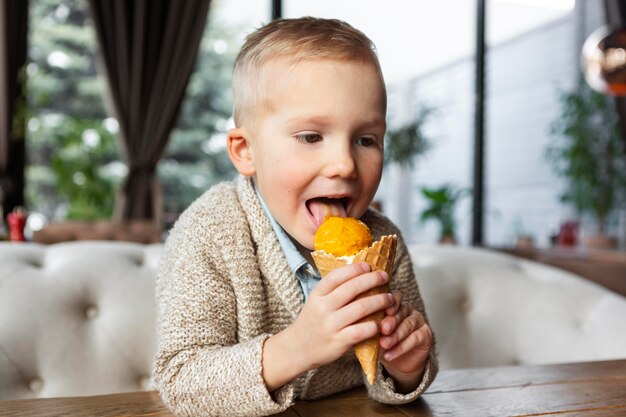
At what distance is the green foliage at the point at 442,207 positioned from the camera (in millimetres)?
5332

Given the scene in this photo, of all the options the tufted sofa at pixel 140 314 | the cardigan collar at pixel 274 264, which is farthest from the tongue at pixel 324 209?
the tufted sofa at pixel 140 314

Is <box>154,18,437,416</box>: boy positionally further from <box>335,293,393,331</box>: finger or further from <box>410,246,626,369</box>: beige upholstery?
<box>410,246,626,369</box>: beige upholstery

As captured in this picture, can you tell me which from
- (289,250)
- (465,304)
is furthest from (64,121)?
(289,250)

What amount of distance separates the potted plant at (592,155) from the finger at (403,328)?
200 inches

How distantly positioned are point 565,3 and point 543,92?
0.96 m

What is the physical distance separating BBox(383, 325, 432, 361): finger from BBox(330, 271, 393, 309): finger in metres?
0.15

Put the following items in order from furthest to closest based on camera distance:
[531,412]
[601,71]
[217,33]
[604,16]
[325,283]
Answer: [604,16], [217,33], [601,71], [531,412], [325,283]

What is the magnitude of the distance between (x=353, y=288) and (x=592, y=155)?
17.9 ft

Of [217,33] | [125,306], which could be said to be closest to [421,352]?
[125,306]

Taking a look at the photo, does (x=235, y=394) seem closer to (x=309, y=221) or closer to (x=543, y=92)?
(x=309, y=221)

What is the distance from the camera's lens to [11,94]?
4723 millimetres

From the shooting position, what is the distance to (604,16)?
238 inches

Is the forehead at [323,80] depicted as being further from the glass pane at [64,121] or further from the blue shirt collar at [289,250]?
the glass pane at [64,121]

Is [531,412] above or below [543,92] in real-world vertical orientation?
below
